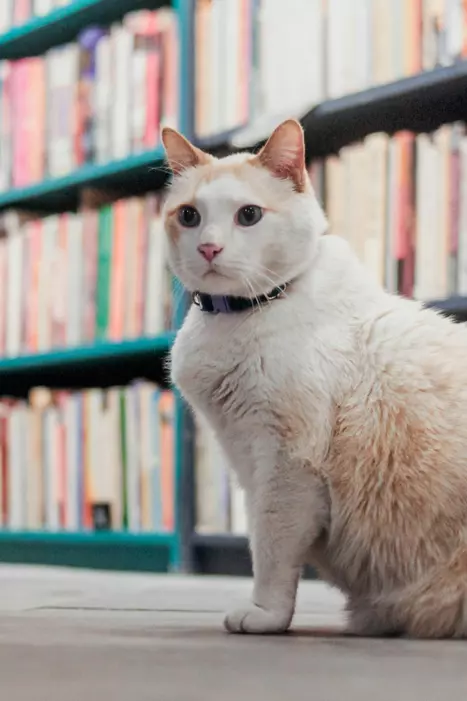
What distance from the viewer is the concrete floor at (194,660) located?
0.58 m

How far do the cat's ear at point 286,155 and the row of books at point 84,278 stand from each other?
0.84 m

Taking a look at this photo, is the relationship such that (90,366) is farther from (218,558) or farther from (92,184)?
(218,558)

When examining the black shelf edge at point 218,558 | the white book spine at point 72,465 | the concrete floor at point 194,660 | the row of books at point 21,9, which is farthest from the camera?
the row of books at point 21,9

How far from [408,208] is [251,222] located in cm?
59

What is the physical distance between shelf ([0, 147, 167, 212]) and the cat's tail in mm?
1144

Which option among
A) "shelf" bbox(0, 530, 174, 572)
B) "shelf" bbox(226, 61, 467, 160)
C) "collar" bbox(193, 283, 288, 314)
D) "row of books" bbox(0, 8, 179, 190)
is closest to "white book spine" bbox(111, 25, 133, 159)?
"row of books" bbox(0, 8, 179, 190)

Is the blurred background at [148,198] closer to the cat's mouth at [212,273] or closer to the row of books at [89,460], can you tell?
the row of books at [89,460]

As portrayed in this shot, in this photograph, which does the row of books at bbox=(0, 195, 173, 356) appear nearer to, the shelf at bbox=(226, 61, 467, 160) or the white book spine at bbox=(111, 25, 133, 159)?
the white book spine at bbox=(111, 25, 133, 159)

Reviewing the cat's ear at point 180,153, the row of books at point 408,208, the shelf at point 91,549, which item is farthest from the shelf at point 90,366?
the cat's ear at point 180,153

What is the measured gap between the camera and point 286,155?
3.14 feet

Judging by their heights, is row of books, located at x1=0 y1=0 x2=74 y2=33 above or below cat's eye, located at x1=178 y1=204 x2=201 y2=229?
above

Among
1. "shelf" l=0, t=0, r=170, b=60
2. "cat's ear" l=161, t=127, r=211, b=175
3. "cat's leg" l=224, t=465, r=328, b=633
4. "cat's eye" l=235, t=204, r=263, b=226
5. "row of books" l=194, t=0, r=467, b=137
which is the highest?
"shelf" l=0, t=0, r=170, b=60

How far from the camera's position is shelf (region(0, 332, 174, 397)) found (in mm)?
1824

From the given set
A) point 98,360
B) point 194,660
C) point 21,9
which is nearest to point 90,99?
point 21,9
